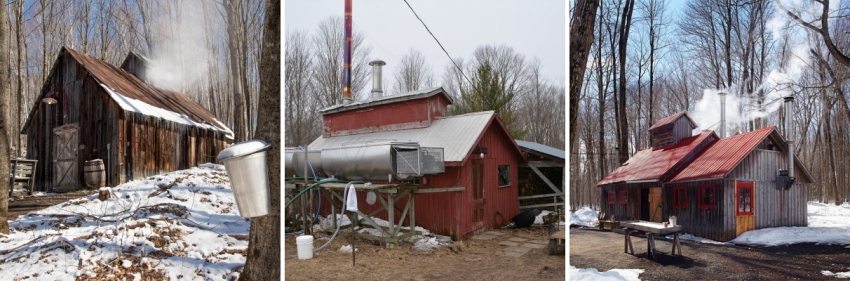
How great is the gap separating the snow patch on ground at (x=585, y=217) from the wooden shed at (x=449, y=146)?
1.57 ft

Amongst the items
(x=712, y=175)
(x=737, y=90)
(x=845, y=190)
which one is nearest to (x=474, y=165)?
(x=712, y=175)

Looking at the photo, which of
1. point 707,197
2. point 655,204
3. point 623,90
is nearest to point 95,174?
point 623,90

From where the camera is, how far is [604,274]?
248 centimetres

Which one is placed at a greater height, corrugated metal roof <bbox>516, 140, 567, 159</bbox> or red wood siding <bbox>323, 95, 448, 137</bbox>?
red wood siding <bbox>323, 95, 448, 137</bbox>

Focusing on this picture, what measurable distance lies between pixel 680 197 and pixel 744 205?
32cm

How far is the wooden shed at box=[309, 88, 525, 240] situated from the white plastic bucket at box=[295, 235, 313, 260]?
0.22 metres

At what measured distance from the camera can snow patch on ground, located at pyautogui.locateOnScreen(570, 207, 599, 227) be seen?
2.29m

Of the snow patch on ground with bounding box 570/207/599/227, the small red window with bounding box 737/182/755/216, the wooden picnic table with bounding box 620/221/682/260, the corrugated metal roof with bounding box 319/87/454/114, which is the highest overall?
the corrugated metal roof with bounding box 319/87/454/114

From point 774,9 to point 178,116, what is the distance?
7514mm

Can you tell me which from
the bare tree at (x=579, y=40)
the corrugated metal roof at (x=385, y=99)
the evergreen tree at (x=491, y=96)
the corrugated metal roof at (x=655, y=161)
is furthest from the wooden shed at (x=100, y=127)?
the corrugated metal roof at (x=655, y=161)

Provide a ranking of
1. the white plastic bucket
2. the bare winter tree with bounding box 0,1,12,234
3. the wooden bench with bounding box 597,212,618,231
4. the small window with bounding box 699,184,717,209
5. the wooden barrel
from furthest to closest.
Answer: the wooden barrel, the bare winter tree with bounding box 0,1,12,234, the wooden bench with bounding box 597,212,618,231, the small window with bounding box 699,184,717,209, the white plastic bucket

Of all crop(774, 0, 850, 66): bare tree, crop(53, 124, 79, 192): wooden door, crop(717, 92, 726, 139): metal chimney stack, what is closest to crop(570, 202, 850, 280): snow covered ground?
crop(717, 92, 726, 139): metal chimney stack

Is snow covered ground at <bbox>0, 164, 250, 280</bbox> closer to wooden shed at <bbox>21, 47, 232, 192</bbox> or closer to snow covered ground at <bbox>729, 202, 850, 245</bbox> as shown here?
wooden shed at <bbox>21, 47, 232, 192</bbox>

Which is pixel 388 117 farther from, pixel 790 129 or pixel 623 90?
pixel 790 129
